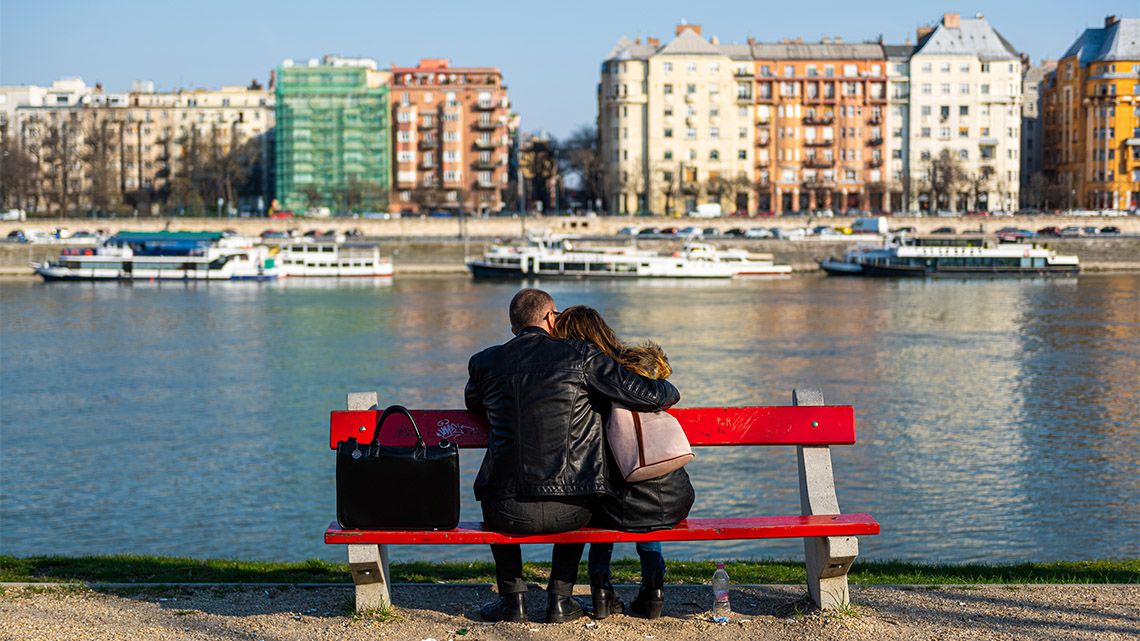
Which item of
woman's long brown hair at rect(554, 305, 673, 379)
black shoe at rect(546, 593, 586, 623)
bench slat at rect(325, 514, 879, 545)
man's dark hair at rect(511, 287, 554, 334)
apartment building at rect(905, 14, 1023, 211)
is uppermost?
apartment building at rect(905, 14, 1023, 211)

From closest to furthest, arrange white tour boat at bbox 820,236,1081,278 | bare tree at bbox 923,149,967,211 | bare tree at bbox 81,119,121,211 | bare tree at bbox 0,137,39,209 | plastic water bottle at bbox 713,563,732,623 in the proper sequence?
plastic water bottle at bbox 713,563,732,623 → white tour boat at bbox 820,236,1081,278 → bare tree at bbox 923,149,967,211 → bare tree at bbox 0,137,39,209 → bare tree at bbox 81,119,121,211

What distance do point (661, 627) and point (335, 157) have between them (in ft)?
338

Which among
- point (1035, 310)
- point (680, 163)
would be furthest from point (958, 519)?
point (680, 163)

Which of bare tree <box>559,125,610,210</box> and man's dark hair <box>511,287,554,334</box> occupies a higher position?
bare tree <box>559,125,610,210</box>

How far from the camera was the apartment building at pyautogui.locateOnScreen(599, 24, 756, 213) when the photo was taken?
346 feet

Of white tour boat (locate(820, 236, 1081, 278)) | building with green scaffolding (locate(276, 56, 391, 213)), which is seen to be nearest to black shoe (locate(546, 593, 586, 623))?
white tour boat (locate(820, 236, 1081, 278))

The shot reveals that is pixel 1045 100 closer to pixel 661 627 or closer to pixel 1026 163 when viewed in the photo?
pixel 1026 163

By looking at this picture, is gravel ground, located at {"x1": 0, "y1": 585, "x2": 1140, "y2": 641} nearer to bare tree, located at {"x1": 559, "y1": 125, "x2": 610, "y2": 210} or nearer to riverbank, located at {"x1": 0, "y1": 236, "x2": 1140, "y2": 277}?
riverbank, located at {"x1": 0, "y1": 236, "x2": 1140, "y2": 277}

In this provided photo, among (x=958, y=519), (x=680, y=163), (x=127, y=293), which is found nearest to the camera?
(x=958, y=519)

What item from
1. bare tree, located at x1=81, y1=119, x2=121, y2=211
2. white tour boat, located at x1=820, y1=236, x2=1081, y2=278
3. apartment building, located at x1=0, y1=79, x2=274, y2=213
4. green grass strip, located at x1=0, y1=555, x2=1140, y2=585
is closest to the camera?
green grass strip, located at x1=0, y1=555, x2=1140, y2=585

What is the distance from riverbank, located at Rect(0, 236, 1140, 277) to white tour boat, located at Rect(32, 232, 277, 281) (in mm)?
1309

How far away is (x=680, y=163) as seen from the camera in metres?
106

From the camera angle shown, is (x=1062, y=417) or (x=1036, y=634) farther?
(x=1062, y=417)

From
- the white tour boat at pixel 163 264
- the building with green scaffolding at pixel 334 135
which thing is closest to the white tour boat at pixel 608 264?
the white tour boat at pixel 163 264
